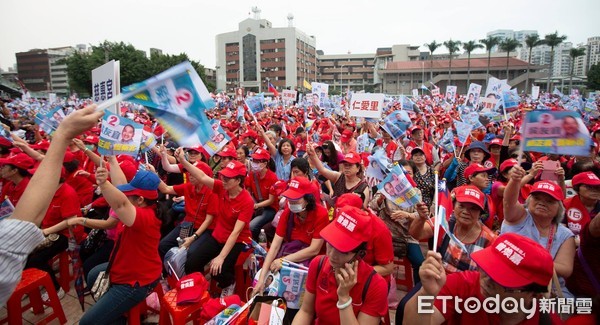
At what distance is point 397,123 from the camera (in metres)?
6.61

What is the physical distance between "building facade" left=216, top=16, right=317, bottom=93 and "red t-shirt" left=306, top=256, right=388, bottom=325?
79212 millimetres

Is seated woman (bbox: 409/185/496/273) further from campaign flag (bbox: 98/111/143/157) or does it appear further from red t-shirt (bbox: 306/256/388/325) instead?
campaign flag (bbox: 98/111/143/157)

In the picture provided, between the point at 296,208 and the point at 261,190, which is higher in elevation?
the point at 296,208

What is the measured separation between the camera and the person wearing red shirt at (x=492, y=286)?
179 centimetres

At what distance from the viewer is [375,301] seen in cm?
219

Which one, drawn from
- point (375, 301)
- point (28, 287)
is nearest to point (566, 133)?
point (375, 301)

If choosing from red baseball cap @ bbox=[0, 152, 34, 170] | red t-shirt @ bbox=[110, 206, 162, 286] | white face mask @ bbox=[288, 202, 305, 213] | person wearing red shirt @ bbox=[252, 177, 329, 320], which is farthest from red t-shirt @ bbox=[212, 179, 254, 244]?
red baseball cap @ bbox=[0, 152, 34, 170]

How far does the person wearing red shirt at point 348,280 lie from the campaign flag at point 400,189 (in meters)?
0.96

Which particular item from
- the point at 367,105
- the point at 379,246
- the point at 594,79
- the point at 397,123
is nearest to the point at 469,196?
the point at 379,246

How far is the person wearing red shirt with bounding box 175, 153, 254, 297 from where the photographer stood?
3938mm

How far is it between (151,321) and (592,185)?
5.10 m

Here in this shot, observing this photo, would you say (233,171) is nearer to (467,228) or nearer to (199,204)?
(199,204)

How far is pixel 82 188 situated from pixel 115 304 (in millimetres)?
2858

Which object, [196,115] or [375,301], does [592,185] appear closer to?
[375,301]
